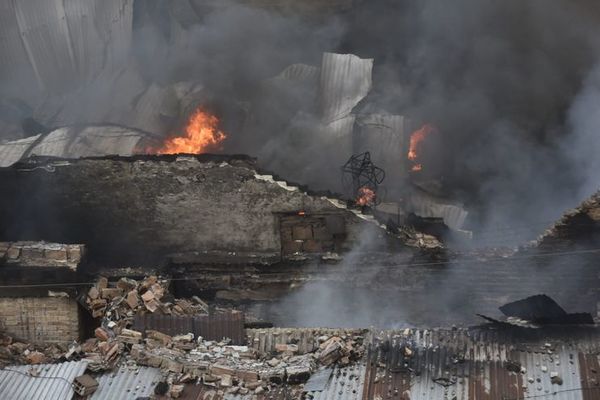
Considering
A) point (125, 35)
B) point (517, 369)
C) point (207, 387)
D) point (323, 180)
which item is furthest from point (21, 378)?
point (125, 35)

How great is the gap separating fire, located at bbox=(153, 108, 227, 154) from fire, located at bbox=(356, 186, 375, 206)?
3142 millimetres

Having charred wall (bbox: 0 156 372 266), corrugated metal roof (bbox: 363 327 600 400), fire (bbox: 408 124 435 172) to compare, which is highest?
fire (bbox: 408 124 435 172)

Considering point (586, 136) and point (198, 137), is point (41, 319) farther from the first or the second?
point (586, 136)

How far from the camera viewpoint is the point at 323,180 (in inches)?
645

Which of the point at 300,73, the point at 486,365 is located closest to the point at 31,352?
the point at 486,365

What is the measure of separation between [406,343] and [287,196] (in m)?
3.48

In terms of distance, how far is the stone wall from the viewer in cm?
1292

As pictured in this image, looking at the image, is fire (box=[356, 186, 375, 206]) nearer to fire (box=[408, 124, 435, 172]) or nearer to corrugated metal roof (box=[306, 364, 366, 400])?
fire (box=[408, 124, 435, 172])

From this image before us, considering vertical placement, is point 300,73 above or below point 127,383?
above

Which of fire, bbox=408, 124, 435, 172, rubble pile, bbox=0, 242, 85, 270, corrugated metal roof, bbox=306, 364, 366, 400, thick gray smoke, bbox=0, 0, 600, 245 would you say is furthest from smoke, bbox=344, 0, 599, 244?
rubble pile, bbox=0, 242, 85, 270

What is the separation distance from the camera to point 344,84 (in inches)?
662

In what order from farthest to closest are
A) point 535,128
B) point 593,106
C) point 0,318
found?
point 535,128 → point 593,106 → point 0,318

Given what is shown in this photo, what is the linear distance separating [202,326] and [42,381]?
2.29 m

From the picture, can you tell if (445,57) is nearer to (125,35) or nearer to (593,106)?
(593,106)
